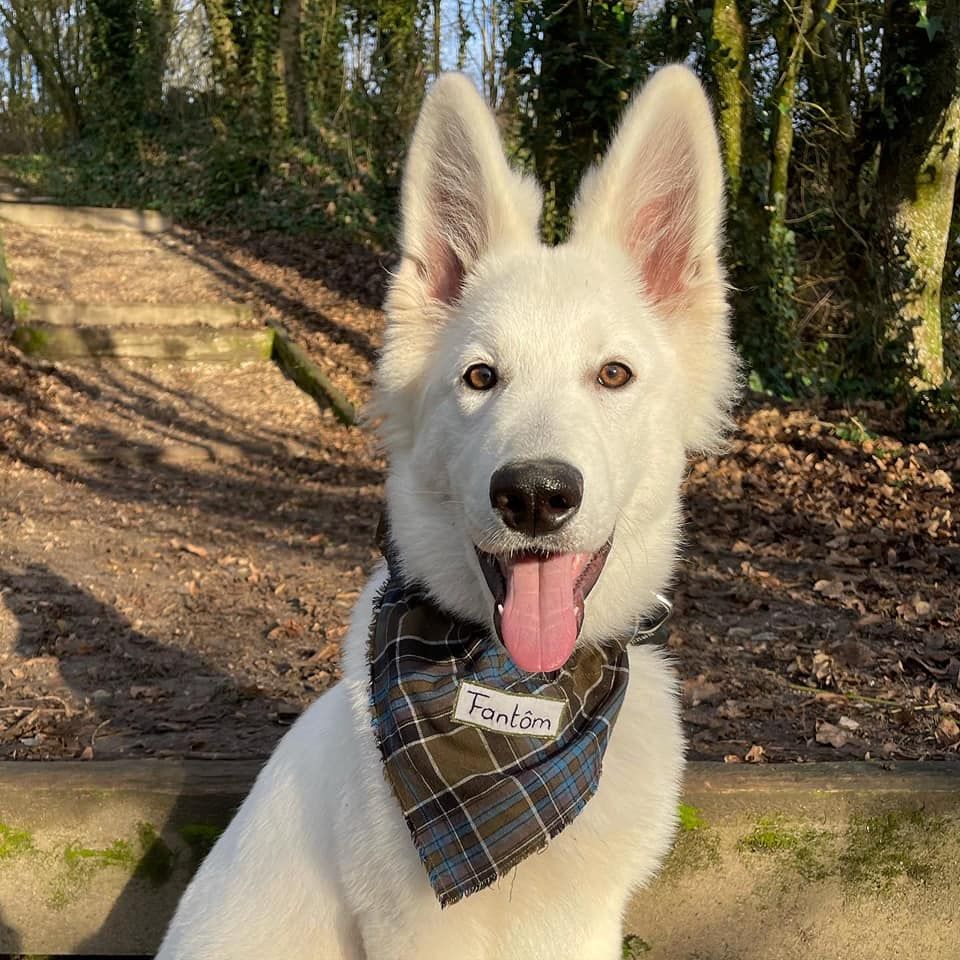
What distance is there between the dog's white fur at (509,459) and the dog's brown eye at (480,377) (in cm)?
2

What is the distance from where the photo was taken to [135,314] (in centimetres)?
1159

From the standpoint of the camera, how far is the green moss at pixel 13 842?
3117 millimetres

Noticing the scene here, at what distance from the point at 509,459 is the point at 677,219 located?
3.15ft

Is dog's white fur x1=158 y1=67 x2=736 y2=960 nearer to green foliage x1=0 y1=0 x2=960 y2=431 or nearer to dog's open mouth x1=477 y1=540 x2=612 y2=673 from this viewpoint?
dog's open mouth x1=477 y1=540 x2=612 y2=673

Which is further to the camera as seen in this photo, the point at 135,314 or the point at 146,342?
the point at 135,314

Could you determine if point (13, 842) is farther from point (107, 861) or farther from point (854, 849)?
point (854, 849)

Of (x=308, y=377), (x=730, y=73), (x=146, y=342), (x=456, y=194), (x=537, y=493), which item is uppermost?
(x=730, y=73)

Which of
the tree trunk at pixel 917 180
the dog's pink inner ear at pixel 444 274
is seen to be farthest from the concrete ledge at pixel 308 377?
the dog's pink inner ear at pixel 444 274

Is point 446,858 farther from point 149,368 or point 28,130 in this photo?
point 28,130

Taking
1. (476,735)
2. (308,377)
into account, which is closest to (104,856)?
(476,735)

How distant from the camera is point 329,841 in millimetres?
2320

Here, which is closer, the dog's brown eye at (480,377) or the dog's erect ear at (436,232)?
the dog's brown eye at (480,377)

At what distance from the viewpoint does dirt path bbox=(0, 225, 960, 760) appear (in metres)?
4.18

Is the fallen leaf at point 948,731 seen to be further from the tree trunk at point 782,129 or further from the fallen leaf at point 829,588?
the tree trunk at point 782,129
